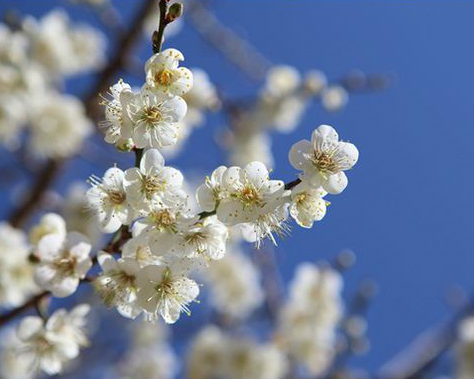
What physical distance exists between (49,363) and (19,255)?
0.68 meters

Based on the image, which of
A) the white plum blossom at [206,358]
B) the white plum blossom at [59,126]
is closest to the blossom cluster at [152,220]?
the white plum blossom at [59,126]

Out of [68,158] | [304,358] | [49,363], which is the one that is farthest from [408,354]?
[49,363]

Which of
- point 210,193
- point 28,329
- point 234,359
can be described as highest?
point 234,359

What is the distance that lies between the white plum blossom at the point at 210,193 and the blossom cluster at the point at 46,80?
2222 mm

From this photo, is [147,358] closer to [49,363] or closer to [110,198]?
[49,363]

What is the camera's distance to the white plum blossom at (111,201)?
1177 millimetres

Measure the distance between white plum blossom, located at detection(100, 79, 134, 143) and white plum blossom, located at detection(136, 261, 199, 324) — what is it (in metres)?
0.29

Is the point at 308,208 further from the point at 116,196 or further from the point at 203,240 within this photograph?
the point at 116,196

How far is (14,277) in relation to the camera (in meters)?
1.96

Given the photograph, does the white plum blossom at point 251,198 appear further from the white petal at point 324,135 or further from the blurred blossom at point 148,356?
the blurred blossom at point 148,356

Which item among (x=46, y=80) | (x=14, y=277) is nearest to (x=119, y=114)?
(x=14, y=277)

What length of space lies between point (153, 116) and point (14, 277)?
1.19m

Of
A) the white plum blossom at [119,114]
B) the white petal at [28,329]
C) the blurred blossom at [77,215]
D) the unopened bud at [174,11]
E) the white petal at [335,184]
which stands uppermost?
the blurred blossom at [77,215]

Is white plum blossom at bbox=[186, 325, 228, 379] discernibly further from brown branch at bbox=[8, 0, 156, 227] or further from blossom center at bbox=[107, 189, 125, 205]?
blossom center at bbox=[107, 189, 125, 205]
